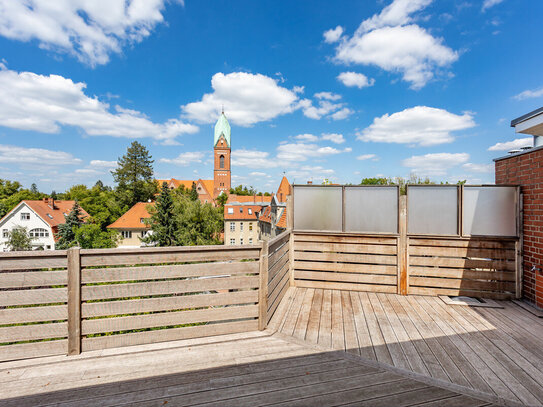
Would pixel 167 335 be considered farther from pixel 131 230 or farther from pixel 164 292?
pixel 131 230

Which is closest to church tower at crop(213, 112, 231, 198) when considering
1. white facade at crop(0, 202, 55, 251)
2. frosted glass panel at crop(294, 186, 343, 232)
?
white facade at crop(0, 202, 55, 251)

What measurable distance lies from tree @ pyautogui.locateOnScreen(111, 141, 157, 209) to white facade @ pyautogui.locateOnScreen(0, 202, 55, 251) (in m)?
12.2

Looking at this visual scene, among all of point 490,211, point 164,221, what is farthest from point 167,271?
point 164,221

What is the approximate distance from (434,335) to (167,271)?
2.91 m

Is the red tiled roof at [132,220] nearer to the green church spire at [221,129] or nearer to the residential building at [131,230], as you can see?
the residential building at [131,230]

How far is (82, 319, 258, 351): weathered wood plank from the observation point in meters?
2.43

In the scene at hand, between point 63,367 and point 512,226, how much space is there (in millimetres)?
5764

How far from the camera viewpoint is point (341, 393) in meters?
1.86

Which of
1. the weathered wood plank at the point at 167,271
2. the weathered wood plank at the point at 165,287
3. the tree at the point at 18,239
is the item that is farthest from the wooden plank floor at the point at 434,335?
the tree at the point at 18,239

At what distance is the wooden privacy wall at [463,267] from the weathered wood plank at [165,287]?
9.21ft

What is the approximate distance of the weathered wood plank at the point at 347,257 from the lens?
4.13m

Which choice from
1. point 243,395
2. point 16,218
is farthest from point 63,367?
point 16,218

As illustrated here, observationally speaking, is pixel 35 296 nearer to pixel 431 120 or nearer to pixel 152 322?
pixel 152 322

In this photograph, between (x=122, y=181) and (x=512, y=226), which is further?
(x=122, y=181)
